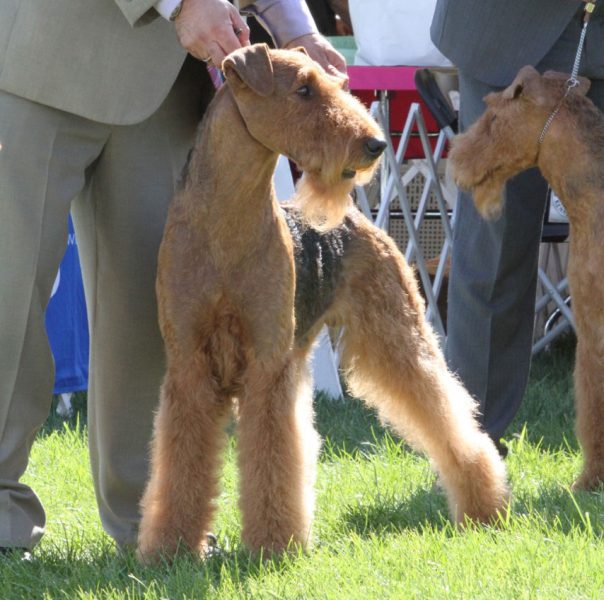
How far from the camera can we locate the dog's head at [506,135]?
326cm

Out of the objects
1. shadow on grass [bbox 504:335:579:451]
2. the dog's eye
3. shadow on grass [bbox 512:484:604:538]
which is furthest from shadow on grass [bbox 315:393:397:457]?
the dog's eye

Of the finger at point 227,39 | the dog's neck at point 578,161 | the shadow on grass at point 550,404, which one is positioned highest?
the finger at point 227,39

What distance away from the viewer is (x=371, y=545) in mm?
2717

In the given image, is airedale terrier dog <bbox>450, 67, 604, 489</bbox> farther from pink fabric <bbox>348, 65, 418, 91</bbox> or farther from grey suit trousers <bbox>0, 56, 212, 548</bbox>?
pink fabric <bbox>348, 65, 418, 91</bbox>

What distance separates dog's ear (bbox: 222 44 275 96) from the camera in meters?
2.42

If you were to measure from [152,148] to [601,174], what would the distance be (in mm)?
1313

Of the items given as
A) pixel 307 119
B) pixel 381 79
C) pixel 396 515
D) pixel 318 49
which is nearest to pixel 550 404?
pixel 381 79

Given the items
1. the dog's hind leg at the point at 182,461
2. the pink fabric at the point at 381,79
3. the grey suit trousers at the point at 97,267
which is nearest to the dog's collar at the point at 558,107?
the grey suit trousers at the point at 97,267

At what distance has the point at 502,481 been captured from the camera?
3.13 m

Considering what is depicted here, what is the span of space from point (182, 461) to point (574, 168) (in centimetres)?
149

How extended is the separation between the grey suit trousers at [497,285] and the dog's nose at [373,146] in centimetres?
120

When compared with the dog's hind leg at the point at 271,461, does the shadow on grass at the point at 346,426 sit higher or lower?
lower

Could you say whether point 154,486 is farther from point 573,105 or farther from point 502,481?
point 573,105

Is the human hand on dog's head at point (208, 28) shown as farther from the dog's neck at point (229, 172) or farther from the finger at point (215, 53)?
the dog's neck at point (229, 172)
